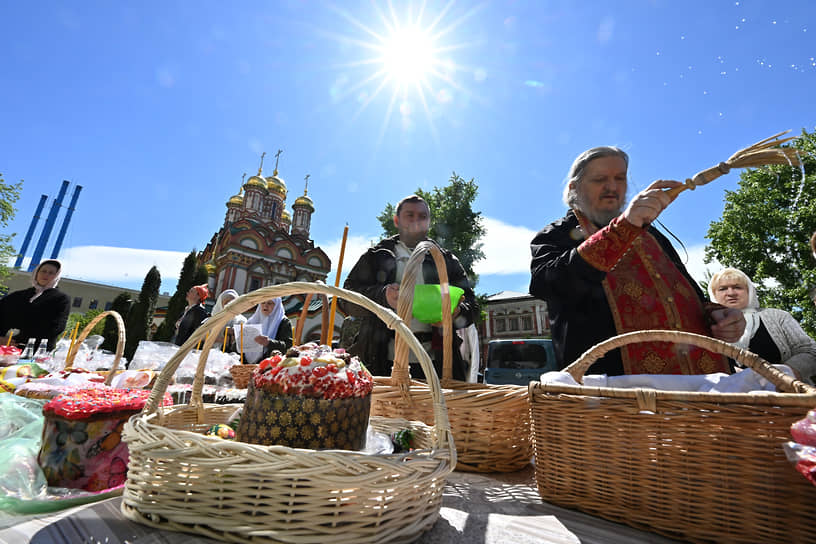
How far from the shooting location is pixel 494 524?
956 millimetres

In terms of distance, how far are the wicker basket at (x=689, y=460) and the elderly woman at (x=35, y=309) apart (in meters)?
4.57

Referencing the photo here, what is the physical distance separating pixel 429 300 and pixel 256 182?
1227 inches

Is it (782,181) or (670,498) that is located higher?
(782,181)

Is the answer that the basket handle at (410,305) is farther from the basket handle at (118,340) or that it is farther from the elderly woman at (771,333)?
the elderly woman at (771,333)

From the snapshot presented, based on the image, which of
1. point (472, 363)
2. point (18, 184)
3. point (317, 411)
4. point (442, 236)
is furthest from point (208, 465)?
point (18, 184)

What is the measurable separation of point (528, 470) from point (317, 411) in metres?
1.14

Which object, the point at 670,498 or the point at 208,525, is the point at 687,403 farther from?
the point at 208,525

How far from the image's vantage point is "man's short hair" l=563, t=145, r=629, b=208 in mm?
2041

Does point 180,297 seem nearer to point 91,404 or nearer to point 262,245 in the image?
point 262,245

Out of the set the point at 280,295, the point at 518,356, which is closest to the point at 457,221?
the point at 518,356

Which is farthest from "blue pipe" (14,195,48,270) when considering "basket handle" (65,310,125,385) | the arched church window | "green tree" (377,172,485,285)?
"basket handle" (65,310,125,385)

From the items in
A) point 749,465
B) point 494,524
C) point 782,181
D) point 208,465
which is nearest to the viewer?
point 208,465

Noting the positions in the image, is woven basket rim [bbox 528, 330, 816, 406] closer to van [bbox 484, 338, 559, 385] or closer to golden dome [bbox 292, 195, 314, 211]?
van [bbox 484, 338, 559, 385]

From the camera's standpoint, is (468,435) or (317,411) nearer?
(317,411)
